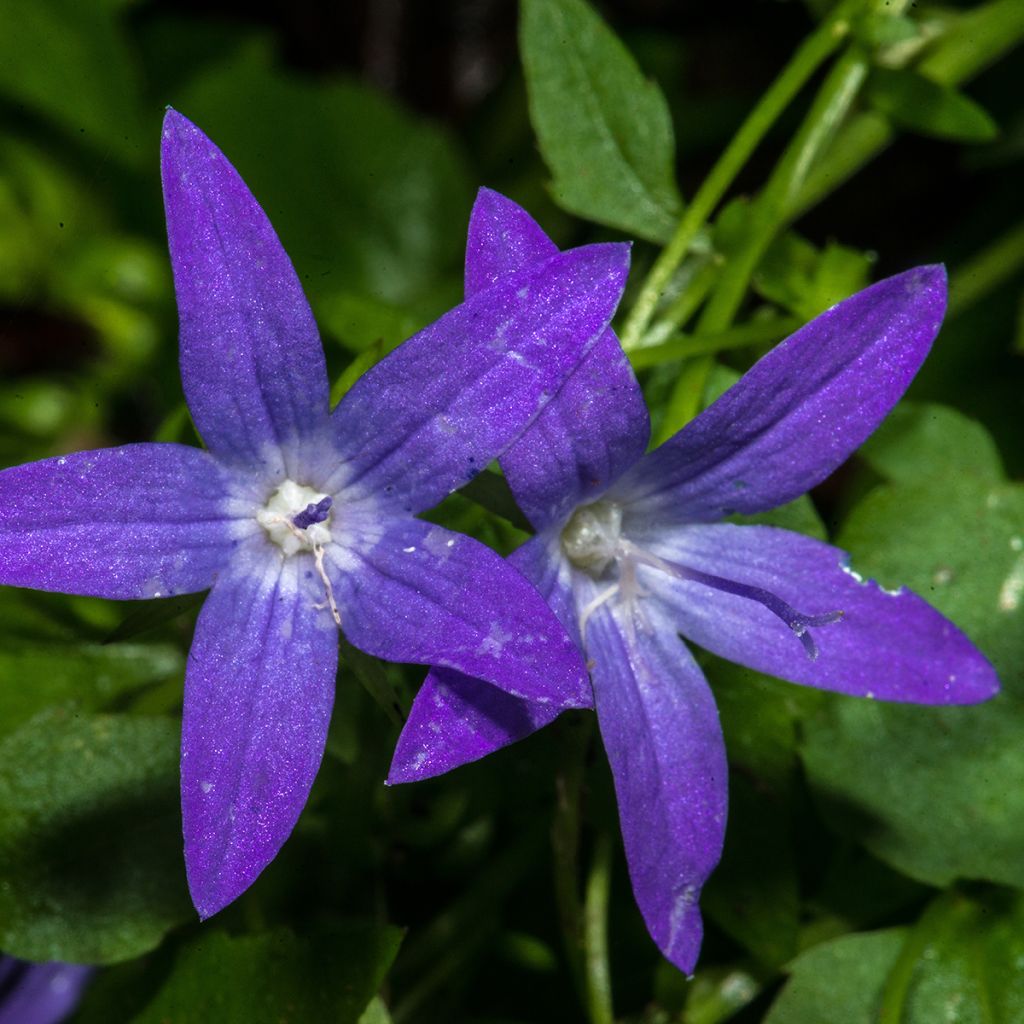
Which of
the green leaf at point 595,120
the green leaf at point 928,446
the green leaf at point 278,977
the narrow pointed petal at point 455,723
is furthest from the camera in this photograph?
the green leaf at point 928,446

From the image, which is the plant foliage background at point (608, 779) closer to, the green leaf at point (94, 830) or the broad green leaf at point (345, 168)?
the green leaf at point (94, 830)

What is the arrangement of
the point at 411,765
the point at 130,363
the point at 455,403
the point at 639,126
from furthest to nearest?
the point at 130,363, the point at 639,126, the point at 455,403, the point at 411,765

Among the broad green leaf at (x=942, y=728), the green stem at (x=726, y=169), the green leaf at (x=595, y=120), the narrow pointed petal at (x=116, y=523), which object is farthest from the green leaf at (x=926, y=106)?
the narrow pointed petal at (x=116, y=523)

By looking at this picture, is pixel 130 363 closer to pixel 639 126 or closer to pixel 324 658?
pixel 639 126

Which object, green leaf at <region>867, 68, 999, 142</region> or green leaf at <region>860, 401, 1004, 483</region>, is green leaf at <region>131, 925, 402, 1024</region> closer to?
green leaf at <region>860, 401, 1004, 483</region>

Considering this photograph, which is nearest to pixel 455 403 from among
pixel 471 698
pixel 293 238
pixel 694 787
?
pixel 471 698

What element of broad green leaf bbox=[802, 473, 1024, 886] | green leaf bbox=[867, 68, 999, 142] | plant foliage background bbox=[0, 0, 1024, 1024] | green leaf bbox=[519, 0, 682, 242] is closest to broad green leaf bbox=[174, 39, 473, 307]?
plant foliage background bbox=[0, 0, 1024, 1024]
